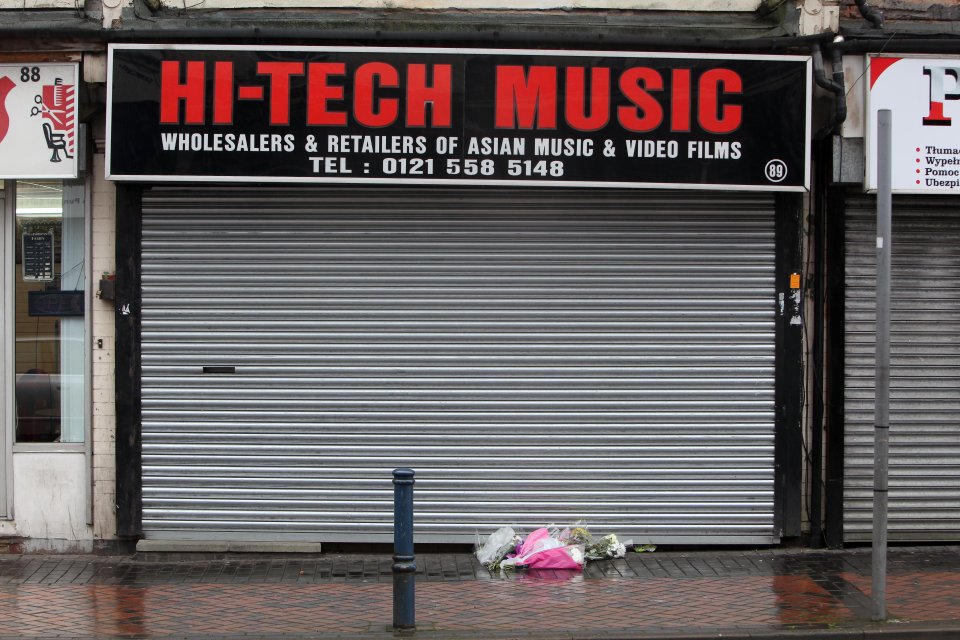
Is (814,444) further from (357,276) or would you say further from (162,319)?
(162,319)

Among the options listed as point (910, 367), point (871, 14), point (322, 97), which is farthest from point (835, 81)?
point (322, 97)

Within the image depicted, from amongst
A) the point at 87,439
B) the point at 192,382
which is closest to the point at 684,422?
the point at 192,382

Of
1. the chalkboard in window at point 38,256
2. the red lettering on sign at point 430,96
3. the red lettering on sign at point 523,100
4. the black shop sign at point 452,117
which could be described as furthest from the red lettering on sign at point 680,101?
the chalkboard in window at point 38,256

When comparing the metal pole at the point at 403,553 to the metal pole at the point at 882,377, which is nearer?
the metal pole at the point at 403,553

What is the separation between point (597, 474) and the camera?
33.5 feet

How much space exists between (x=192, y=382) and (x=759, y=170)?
558cm

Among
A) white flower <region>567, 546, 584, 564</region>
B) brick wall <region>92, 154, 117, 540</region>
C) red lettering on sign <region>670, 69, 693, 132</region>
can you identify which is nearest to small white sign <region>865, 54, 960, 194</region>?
red lettering on sign <region>670, 69, 693, 132</region>

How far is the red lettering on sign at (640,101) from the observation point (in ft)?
32.4

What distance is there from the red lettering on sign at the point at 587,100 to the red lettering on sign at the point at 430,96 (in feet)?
3.53

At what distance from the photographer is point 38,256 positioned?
10.3 meters

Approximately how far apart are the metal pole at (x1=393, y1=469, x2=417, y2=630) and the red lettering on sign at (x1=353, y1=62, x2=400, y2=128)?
3.60 metres

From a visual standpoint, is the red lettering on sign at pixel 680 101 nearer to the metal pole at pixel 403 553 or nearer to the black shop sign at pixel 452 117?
the black shop sign at pixel 452 117

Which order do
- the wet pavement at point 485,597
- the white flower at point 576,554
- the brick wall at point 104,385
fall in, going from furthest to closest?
the brick wall at point 104,385
the white flower at point 576,554
the wet pavement at point 485,597

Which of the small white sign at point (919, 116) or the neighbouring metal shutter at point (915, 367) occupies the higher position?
the small white sign at point (919, 116)
